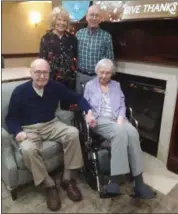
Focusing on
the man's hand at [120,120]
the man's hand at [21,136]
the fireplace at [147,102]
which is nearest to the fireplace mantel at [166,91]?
the fireplace at [147,102]

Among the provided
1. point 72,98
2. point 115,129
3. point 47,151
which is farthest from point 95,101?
point 47,151

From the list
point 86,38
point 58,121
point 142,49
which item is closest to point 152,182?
point 58,121

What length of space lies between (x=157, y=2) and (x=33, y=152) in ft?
5.50

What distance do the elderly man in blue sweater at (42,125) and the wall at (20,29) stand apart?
10.4 ft

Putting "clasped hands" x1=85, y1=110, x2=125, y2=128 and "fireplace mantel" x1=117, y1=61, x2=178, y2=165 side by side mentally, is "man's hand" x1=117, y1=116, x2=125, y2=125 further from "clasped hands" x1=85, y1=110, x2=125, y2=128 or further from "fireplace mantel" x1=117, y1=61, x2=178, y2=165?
"fireplace mantel" x1=117, y1=61, x2=178, y2=165

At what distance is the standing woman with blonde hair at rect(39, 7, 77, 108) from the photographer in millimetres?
2156

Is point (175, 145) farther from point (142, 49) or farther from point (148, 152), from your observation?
point (142, 49)

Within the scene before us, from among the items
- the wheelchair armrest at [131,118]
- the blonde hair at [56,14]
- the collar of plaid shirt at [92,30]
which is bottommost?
the wheelchair armrest at [131,118]

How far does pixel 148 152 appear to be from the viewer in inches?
103

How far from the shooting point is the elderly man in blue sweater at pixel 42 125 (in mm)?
1770

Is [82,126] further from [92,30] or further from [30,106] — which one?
[92,30]

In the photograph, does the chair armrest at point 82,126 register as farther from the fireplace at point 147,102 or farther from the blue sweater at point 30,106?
the fireplace at point 147,102

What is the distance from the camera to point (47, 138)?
193 cm

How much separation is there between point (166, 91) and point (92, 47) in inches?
32.9
